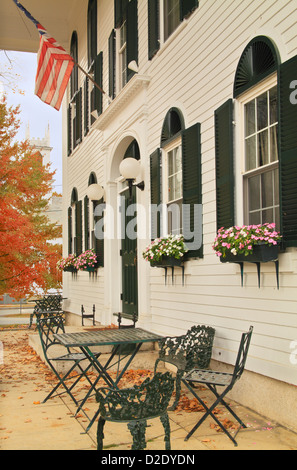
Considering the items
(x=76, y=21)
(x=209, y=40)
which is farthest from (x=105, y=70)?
(x=209, y=40)

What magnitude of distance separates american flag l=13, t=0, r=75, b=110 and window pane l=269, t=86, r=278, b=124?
5620 mm

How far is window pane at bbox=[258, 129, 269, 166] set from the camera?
5.13 metres

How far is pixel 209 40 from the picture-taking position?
6.32 m

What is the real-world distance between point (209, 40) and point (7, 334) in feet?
31.0

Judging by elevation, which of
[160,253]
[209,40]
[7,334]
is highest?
[209,40]

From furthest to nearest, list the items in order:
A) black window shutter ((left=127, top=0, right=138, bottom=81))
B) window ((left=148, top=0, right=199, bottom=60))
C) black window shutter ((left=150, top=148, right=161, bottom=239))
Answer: black window shutter ((left=127, top=0, right=138, bottom=81))
black window shutter ((left=150, top=148, right=161, bottom=239))
window ((left=148, top=0, right=199, bottom=60))

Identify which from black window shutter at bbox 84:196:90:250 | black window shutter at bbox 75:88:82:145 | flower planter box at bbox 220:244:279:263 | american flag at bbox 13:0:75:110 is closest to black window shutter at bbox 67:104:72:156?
black window shutter at bbox 75:88:82:145

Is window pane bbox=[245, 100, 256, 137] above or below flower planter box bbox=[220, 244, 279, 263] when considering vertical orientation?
above

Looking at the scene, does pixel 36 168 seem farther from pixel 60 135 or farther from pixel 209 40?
pixel 209 40

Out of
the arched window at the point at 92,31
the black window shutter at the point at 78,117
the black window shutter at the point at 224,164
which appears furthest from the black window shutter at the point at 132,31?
the black window shutter at the point at 78,117

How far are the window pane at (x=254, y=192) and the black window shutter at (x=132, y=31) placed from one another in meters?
4.71

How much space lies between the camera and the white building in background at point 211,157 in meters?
4.69

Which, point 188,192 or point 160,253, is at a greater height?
point 188,192

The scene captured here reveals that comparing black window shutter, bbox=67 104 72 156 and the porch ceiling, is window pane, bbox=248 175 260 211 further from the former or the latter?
black window shutter, bbox=67 104 72 156
